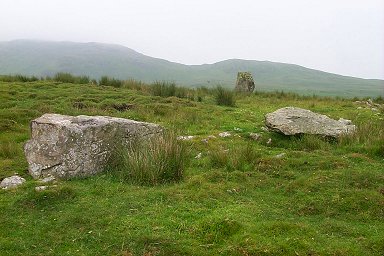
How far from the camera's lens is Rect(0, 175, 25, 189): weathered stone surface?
8.28 metres

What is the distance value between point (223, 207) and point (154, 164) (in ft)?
6.35

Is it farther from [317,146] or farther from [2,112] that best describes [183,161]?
[2,112]

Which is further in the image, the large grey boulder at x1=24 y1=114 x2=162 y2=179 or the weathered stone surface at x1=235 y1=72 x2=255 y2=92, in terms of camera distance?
the weathered stone surface at x1=235 y1=72 x2=255 y2=92

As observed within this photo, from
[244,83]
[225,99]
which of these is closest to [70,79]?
[225,99]

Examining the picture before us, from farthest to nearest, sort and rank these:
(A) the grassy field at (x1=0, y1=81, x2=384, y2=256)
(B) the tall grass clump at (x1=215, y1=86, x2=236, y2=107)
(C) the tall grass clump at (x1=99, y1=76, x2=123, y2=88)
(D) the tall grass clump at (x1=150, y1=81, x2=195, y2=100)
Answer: (C) the tall grass clump at (x1=99, y1=76, x2=123, y2=88) → (D) the tall grass clump at (x1=150, y1=81, x2=195, y2=100) → (B) the tall grass clump at (x1=215, y1=86, x2=236, y2=107) → (A) the grassy field at (x1=0, y1=81, x2=384, y2=256)

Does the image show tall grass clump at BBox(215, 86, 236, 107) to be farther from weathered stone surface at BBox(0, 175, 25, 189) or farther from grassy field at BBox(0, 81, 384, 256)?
weathered stone surface at BBox(0, 175, 25, 189)

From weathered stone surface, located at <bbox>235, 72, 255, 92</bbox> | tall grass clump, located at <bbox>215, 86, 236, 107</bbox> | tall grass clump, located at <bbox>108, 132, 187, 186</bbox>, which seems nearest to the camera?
tall grass clump, located at <bbox>108, 132, 187, 186</bbox>

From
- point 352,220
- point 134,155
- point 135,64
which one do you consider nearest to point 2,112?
point 134,155

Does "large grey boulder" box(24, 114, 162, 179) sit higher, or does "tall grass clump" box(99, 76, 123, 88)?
"tall grass clump" box(99, 76, 123, 88)

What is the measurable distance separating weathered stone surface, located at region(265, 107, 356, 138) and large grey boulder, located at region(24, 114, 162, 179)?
17.8 feet

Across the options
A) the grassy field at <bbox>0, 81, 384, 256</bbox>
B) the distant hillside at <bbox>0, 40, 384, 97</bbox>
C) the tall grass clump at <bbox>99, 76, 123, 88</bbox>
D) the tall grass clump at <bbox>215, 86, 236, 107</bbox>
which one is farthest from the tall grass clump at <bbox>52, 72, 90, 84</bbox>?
the distant hillside at <bbox>0, 40, 384, 97</bbox>

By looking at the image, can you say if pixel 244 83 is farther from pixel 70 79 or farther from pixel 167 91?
pixel 70 79

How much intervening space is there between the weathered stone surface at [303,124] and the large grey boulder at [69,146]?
5.42 metres

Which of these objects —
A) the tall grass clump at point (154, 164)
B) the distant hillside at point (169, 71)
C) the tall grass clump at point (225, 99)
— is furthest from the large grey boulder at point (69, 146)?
the distant hillside at point (169, 71)
